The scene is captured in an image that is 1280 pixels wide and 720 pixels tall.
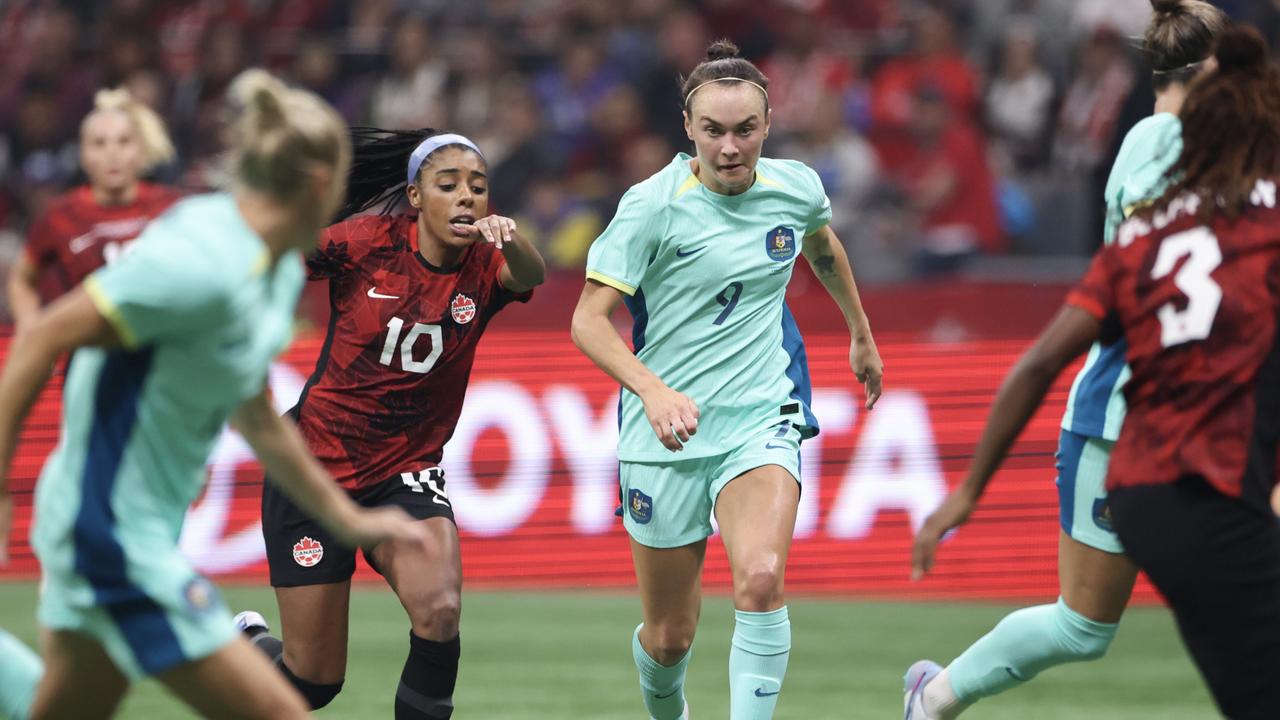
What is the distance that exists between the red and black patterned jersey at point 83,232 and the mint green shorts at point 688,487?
4.36 meters

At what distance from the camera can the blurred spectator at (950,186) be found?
1330cm

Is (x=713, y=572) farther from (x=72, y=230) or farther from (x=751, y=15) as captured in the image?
(x=751, y=15)

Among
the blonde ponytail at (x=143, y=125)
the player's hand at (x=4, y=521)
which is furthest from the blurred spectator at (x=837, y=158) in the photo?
the player's hand at (x=4, y=521)

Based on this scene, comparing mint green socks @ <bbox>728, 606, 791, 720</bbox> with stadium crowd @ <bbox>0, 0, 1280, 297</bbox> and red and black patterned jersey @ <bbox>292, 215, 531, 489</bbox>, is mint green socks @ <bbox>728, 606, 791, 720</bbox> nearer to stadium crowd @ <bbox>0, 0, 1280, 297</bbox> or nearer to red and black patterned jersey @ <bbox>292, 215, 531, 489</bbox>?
red and black patterned jersey @ <bbox>292, 215, 531, 489</bbox>

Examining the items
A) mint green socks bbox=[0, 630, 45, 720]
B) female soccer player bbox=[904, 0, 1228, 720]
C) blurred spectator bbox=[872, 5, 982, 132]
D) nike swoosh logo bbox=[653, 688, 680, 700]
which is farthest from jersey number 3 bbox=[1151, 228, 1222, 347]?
blurred spectator bbox=[872, 5, 982, 132]

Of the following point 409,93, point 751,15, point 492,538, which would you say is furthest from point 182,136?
point 492,538

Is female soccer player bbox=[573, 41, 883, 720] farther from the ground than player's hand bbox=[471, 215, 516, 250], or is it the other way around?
player's hand bbox=[471, 215, 516, 250]

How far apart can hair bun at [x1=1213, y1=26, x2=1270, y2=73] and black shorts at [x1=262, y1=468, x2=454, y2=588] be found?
306 centimetres

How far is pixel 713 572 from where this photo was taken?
10406 millimetres

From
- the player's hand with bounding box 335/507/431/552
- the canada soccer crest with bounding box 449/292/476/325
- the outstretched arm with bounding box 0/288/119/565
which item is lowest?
the canada soccer crest with bounding box 449/292/476/325

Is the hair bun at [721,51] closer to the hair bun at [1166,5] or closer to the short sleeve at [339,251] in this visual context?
the short sleeve at [339,251]

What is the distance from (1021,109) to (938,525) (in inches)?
417

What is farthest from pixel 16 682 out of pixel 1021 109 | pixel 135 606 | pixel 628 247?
pixel 1021 109

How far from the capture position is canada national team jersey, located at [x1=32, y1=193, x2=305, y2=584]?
3.76m
